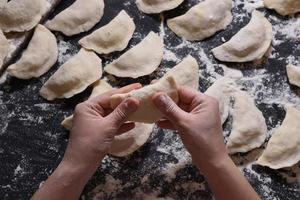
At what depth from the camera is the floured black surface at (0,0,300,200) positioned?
1.51 meters

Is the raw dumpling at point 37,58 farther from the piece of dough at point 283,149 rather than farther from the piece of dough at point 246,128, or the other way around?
the piece of dough at point 283,149

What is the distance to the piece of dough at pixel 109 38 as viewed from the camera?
5.83ft

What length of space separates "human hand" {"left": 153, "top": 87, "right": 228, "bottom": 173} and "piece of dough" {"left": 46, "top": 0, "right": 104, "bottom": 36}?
0.60 meters

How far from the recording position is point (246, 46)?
174 cm

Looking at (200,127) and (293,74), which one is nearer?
(200,127)

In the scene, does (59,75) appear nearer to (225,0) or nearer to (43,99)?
(43,99)

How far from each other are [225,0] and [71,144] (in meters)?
0.87

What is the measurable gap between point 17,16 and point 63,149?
1.90 feet

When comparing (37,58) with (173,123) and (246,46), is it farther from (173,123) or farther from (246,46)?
(246,46)

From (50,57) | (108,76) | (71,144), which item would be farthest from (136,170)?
(50,57)

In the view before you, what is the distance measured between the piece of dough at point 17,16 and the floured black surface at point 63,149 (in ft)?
0.71

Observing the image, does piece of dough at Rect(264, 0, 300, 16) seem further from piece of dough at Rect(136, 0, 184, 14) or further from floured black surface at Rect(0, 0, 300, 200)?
piece of dough at Rect(136, 0, 184, 14)

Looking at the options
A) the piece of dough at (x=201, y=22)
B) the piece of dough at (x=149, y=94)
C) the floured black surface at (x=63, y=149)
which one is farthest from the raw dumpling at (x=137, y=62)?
the piece of dough at (x=149, y=94)

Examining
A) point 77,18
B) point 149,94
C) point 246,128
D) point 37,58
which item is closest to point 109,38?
point 77,18
